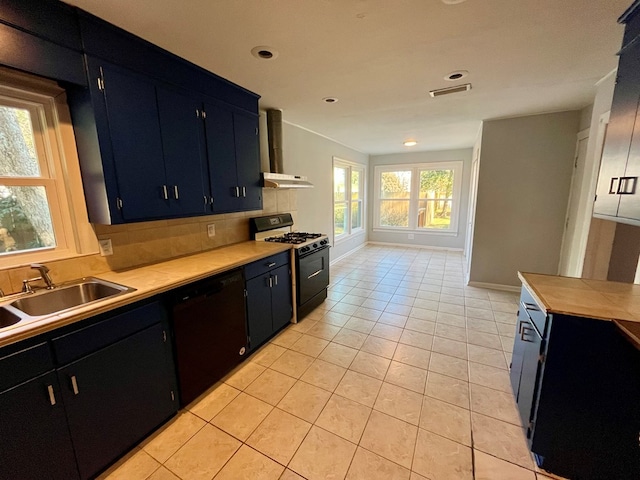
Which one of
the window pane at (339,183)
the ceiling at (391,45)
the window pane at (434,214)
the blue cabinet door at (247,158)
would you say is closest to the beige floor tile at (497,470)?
the ceiling at (391,45)

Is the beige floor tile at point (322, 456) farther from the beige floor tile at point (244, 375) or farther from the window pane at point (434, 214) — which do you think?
the window pane at point (434, 214)

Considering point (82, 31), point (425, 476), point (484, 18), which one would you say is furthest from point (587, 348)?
point (82, 31)

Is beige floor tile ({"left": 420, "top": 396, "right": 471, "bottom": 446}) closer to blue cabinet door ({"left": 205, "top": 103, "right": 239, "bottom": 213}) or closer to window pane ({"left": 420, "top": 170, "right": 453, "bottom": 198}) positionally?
blue cabinet door ({"left": 205, "top": 103, "right": 239, "bottom": 213})

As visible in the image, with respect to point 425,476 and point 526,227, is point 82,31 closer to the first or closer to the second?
point 425,476

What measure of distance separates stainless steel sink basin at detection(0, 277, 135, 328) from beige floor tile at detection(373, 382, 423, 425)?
1873 mm

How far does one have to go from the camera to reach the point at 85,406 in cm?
132

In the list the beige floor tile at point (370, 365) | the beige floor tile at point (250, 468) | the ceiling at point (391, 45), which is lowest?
the beige floor tile at point (250, 468)

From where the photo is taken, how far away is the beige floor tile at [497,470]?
140cm

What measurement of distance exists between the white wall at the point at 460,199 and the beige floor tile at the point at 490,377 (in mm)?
4647

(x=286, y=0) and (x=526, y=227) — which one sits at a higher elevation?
(x=286, y=0)

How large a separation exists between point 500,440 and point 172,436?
2.08 m

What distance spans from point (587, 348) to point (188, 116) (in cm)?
298

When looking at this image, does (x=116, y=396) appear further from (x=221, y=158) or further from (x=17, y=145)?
(x=221, y=158)

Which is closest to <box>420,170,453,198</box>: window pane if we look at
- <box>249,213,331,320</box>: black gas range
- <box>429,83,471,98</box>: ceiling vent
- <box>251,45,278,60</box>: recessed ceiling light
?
<box>429,83,471,98</box>: ceiling vent
